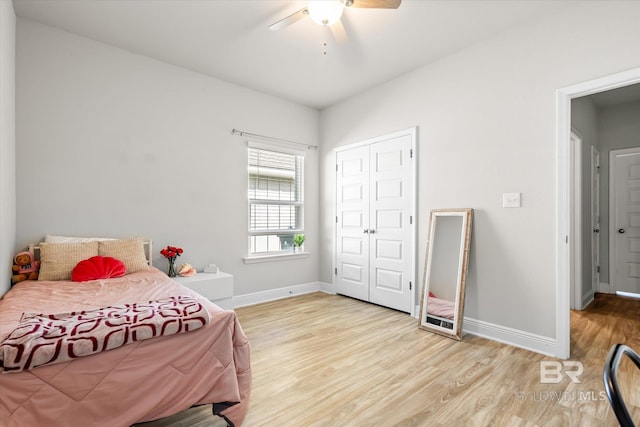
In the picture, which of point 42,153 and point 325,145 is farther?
point 325,145

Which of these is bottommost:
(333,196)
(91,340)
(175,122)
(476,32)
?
(91,340)

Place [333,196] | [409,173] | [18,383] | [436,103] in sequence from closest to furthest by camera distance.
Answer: [18,383], [436,103], [409,173], [333,196]

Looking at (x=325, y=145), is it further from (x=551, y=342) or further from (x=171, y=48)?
(x=551, y=342)

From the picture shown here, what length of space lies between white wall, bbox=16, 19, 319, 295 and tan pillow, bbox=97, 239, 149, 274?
324mm

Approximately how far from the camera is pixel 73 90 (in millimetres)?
3018

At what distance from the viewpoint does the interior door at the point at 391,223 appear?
374cm

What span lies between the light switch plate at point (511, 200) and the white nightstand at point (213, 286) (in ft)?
9.47

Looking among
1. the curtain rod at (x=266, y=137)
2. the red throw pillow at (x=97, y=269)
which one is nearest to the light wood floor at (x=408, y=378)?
the red throw pillow at (x=97, y=269)

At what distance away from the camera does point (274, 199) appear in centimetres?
452

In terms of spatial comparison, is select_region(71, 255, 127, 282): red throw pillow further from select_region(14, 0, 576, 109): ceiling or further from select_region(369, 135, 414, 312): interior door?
select_region(369, 135, 414, 312): interior door

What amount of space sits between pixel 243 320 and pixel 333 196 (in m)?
2.19

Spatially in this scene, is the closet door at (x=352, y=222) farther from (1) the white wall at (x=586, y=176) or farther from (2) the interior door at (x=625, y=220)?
(2) the interior door at (x=625, y=220)

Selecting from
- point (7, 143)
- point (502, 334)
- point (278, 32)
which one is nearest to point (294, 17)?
point (278, 32)

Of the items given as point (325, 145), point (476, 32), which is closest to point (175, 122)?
point (325, 145)
